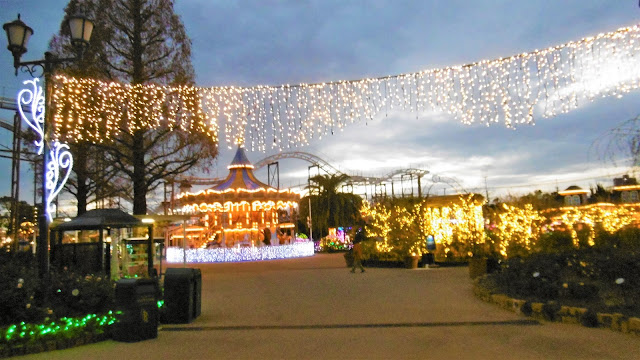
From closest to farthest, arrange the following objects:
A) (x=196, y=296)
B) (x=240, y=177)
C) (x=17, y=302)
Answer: (x=17, y=302)
(x=196, y=296)
(x=240, y=177)

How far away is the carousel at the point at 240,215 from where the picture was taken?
32.6 m

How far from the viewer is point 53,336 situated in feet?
24.9

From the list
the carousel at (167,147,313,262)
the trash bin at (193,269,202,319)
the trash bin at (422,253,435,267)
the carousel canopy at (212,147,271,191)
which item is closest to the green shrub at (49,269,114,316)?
the trash bin at (193,269,202,319)

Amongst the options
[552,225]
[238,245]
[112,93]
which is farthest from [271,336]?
[238,245]

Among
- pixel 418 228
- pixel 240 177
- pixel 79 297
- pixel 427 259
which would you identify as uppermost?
pixel 240 177

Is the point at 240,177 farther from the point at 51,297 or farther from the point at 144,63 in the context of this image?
the point at 51,297

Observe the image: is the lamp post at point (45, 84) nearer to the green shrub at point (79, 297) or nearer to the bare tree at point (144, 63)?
the green shrub at point (79, 297)

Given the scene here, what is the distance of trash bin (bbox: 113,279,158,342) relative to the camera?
26.0 feet

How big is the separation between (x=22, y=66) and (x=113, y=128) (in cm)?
864

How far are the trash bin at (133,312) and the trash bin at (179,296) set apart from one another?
1.14m

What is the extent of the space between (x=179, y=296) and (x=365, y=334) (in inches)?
137

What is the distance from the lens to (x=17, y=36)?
27.9 feet

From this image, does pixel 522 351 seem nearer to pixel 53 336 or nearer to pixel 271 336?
pixel 271 336

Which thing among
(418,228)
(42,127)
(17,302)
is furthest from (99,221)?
(418,228)
